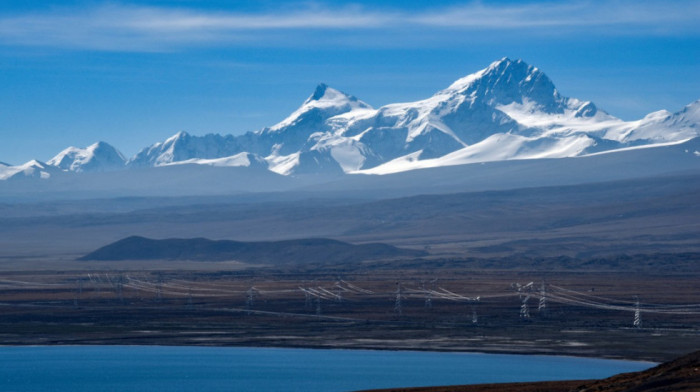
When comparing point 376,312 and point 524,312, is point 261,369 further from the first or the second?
point 376,312

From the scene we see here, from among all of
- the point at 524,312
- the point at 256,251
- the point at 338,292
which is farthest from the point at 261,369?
the point at 256,251

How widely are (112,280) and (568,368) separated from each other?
261 ft

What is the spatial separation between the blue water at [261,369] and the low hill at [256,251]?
98277 millimetres

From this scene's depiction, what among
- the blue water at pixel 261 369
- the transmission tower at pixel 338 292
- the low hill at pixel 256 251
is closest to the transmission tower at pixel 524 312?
the transmission tower at pixel 338 292

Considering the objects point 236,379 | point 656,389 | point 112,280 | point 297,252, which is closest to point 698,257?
point 297,252

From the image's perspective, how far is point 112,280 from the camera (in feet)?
458

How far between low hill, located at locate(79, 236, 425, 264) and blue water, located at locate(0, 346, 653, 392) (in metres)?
98.3

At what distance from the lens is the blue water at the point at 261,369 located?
6400 cm

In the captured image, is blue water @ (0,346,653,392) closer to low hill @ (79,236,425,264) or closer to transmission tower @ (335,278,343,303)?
transmission tower @ (335,278,343,303)

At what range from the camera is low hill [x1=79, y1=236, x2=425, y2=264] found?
180 meters

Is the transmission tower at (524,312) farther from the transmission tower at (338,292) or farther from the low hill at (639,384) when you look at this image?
the low hill at (639,384)

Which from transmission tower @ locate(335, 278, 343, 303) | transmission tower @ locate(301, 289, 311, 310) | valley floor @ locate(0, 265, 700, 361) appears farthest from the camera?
transmission tower @ locate(335, 278, 343, 303)

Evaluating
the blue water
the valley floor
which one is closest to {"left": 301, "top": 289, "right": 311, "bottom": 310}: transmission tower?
the valley floor

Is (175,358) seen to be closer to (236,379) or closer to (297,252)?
(236,379)
